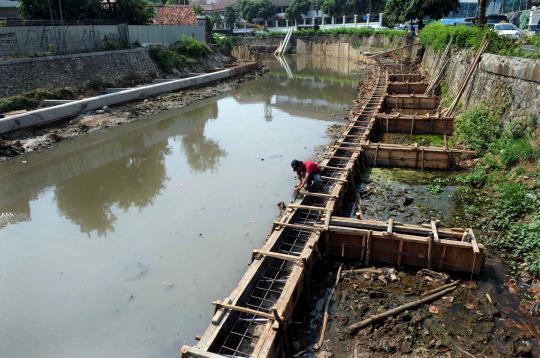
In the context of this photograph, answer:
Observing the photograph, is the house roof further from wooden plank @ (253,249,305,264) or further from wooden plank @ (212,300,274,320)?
wooden plank @ (212,300,274,320)

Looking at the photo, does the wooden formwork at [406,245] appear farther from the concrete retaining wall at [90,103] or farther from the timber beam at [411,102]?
the concrete retaining wall at [90,103]

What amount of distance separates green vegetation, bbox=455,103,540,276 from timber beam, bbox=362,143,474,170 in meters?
0.86

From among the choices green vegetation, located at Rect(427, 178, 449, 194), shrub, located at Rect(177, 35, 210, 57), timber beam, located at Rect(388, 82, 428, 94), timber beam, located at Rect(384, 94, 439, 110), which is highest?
shrub, located at Rect(177, 35, 210, 57)

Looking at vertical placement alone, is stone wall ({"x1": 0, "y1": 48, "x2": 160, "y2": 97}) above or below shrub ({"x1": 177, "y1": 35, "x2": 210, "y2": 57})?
below

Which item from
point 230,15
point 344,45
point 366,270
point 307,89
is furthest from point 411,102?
point 230,15

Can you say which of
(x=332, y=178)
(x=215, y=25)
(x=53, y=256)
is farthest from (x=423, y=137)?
(x=215, y=25)

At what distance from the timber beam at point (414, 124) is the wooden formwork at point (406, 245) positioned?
393 inches

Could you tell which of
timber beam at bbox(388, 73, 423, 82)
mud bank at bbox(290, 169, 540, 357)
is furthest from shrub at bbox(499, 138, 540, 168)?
timber beam at bbox(388, 73, 423, 82)

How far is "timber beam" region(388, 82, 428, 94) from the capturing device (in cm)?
2566

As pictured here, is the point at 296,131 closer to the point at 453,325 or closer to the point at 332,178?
the point at 332,178

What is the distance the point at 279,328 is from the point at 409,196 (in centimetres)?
717

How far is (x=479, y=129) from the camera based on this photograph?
1434 cm

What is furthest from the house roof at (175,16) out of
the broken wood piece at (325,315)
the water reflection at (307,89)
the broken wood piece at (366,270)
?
the broken wood piece at (325,315)

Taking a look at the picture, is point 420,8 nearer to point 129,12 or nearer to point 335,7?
point 129,12
